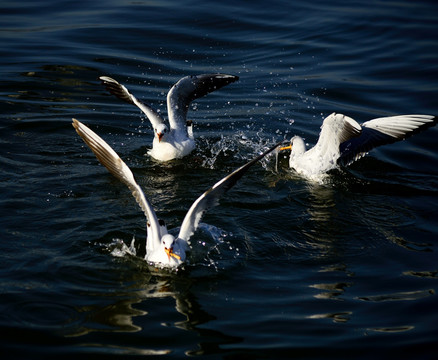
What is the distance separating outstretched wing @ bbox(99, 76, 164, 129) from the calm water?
0.58 metres

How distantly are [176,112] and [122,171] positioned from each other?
3.66 metres

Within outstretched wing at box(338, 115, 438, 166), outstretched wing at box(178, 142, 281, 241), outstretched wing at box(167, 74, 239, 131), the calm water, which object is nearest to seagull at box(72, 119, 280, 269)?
outstretched wing at box(178, 142, 281, 241)

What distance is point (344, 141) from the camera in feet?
31.4

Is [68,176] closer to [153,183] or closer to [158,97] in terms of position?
[153,183]

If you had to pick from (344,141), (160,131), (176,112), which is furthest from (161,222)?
(176,112)

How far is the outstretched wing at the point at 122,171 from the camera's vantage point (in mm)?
7133

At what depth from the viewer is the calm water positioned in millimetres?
6246

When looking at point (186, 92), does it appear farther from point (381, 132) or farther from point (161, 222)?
point (161, 222)

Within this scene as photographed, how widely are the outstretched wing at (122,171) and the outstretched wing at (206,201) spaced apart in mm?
324

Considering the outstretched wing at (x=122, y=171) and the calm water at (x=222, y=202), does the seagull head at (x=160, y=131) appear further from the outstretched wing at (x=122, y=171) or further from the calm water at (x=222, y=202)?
the outstretched wing at (x=122, y=171)

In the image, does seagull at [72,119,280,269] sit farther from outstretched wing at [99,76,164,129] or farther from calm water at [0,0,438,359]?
outstretched wing at [99,76,164,129]

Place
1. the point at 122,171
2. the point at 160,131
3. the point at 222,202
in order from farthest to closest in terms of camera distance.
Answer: the point at 160,131 < the point at 222,202 < the point at 122,171

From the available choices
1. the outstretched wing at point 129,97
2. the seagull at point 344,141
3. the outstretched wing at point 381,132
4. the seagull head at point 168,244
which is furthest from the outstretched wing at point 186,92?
the seagull head at point 168,244

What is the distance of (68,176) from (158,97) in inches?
157
